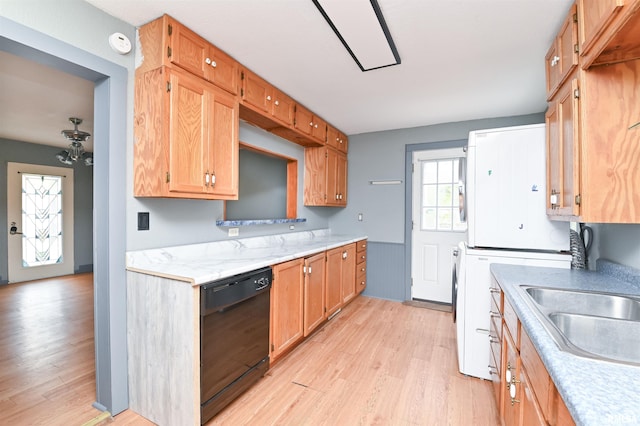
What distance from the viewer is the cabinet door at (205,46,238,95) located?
80.2 inches

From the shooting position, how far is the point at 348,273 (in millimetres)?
3643

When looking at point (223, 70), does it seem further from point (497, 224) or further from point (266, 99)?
point (497, 224)

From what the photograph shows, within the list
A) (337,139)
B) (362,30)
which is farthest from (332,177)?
(362,30)

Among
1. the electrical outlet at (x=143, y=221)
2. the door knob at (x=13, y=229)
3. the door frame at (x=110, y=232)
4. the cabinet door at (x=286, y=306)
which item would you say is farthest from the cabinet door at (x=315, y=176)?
the door knob at (x=13, y=229)

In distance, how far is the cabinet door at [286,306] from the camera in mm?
2207

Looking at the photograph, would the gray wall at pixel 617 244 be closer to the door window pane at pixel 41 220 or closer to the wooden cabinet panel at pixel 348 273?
the wooden cabinet panel at pixel 348 273

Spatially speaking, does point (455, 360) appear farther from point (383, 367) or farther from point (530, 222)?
point (530, 222)

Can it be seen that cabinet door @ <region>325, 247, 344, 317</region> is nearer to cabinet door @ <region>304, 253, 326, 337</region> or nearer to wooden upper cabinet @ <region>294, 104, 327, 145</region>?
cabinet door @ <region>304, 253, 326, 337</region>

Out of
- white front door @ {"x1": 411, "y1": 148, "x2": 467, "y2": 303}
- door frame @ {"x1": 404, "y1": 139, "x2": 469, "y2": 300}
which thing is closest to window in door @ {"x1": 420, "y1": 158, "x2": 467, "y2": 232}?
white front door @ {"x1": 411, "y1": 148, "x2": 467, "y2": 303}

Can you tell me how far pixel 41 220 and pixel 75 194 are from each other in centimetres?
70

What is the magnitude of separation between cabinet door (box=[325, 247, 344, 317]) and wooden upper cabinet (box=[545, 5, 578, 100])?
2.23 meters

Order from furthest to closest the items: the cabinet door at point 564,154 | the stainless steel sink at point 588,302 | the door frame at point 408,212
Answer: the door frame at point 408,212
the cabinet door at point 564,154
the stainless steel sink at point 588,302

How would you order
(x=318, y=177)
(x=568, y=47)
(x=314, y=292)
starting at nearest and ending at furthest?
(x=568, y=47)
(x=314, y=292)
(x=318, y=177)

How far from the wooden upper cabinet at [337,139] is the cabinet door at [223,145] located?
6.02 ft
